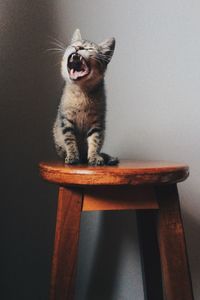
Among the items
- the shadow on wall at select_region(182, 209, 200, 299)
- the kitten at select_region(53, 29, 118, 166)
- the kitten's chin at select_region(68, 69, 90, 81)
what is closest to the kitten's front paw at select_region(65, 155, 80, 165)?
the kitten at select_region(53, 29, 118, 166)

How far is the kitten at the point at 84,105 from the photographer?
0.64 m

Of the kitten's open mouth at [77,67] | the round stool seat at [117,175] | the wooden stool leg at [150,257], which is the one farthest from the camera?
the wooden stool leg at [150,257]

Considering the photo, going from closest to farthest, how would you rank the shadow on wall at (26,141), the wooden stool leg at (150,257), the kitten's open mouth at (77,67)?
the kitten's open mouth at (77,67) → the wooden stool leg at (150,257) → the shadow on wall at (26,141)

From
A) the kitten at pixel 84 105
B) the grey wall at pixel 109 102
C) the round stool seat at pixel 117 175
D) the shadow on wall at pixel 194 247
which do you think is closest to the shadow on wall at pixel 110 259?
the grey wall at pixel 109 102

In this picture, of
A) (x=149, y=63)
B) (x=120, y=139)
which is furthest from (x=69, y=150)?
(x=149, y=63)

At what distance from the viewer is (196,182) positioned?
0.90 m

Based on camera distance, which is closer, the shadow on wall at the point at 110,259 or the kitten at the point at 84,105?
the kitten at the point at 84,105

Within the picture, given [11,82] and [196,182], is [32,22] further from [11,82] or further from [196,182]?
[196,182]

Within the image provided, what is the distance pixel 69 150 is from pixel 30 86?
0.33 meters

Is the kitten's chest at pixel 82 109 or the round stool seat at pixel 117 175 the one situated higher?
the kitten's chest at pixel 82 109

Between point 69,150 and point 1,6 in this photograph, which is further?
point 1,6

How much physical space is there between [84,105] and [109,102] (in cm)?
26

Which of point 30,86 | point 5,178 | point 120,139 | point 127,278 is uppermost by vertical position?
point 30,86

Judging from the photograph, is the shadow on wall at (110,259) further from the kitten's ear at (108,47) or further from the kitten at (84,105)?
the kitten's ear at (108,47)
